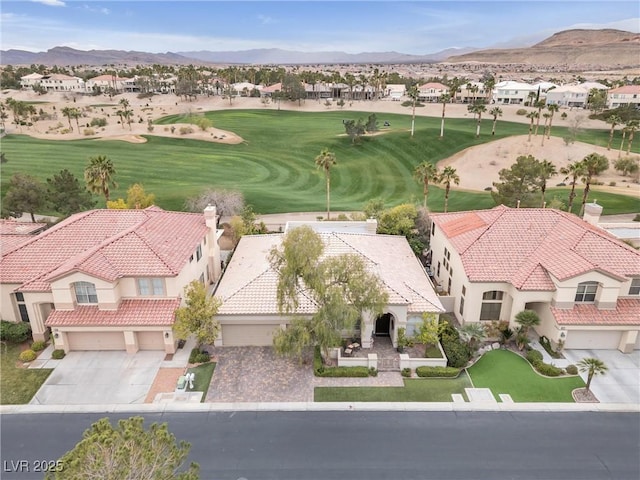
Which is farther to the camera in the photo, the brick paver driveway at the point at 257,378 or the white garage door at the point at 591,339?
the white garage door at the point at 591,339

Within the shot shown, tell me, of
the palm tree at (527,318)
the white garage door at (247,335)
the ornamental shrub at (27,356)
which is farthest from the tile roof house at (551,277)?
the ornamental shrub at (27,356)

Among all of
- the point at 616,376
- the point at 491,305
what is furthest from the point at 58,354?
the point at 616,376

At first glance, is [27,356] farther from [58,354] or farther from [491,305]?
[491,305]

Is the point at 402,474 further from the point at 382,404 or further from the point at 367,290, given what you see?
the point at 367,290

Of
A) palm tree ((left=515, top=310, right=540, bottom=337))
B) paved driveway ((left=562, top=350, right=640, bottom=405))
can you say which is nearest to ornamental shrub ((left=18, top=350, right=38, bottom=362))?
palm tree ((left=515, top=310, right=540, bottom=337))

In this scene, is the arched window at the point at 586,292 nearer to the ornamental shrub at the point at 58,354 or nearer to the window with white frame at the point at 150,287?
the window with white frame at the point at 150,287

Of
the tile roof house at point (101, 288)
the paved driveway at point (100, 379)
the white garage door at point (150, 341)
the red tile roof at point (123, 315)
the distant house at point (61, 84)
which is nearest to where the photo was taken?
the paved driveway at point (100, 379)

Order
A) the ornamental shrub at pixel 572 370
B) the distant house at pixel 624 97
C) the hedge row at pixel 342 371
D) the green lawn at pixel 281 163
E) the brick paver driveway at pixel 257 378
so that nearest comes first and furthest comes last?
the brick paver driveway at pixel 257 378, the hedge row at pixel 342 371, the ornamental shrub at pixel 572 370, the green lawn at pixel 281 163, the distant house at pixel 624 97
